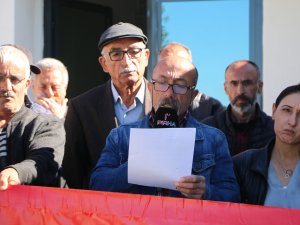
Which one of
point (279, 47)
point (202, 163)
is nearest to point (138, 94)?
point (202, 163)

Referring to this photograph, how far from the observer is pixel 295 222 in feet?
7.79

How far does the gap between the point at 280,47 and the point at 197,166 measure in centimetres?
332

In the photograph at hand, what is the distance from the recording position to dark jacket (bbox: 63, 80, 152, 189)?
10.9 ft

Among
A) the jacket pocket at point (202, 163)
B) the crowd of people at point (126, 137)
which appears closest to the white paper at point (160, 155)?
the crowd of people at point (126, 137)

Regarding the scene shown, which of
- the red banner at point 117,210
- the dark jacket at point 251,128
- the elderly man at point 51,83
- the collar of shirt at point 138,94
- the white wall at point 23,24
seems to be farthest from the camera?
the white wall at point 23,24

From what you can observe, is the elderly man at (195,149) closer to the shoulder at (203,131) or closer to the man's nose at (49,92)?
the shoulder at (203,131)

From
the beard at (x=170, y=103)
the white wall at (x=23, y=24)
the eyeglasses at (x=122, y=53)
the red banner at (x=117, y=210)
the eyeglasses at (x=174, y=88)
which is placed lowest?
the red banner at (x=117, y=210)

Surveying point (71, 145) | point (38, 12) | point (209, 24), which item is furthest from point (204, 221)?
point (38, 12)

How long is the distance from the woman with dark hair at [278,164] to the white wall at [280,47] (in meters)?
2.79

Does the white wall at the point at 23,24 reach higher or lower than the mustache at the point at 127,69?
higher

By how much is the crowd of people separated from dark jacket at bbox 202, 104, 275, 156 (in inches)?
29.7

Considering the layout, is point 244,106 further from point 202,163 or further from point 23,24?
point 23,24

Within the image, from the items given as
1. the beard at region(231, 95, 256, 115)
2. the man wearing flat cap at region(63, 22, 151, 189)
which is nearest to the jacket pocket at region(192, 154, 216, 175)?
the man wearing flat cap at region(63, 22, 151, 189)

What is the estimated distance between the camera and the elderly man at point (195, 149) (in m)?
2.60
